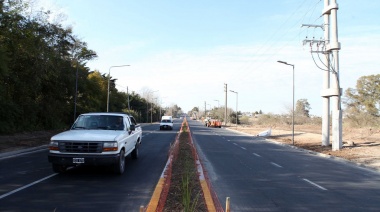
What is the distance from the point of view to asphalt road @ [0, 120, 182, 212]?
688cm

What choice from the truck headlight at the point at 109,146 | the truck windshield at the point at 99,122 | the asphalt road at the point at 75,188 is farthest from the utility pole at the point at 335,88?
the truck headlight at the point at 109,146

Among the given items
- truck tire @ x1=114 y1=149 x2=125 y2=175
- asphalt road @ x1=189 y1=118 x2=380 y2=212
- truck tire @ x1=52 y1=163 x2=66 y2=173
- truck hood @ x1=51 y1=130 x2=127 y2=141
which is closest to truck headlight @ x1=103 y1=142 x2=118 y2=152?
truck hood @ x1=51 y1=130 x2=127 y2=141

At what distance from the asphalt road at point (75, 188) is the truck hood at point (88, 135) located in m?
1.12

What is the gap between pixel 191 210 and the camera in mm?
5715

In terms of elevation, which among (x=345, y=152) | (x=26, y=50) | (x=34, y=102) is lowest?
(x=345, y=152)

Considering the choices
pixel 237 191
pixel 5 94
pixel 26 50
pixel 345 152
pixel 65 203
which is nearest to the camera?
pixel 65 203

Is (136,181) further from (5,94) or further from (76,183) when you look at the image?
(5,94)

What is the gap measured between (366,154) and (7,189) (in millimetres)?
18809

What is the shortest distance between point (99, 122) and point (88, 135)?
162cm

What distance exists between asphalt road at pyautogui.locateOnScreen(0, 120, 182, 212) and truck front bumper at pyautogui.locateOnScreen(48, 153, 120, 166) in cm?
48

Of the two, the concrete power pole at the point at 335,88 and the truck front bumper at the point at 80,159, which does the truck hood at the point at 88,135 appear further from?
the concrete power pole at the point at 335,88

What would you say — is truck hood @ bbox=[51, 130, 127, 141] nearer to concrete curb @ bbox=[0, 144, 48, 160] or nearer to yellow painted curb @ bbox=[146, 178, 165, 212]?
yellow painted curb @ bbox=[146, 178, 165, 212]

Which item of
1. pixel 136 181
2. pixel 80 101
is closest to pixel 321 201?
pixel 136 181

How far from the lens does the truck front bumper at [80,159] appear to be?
9.31m
